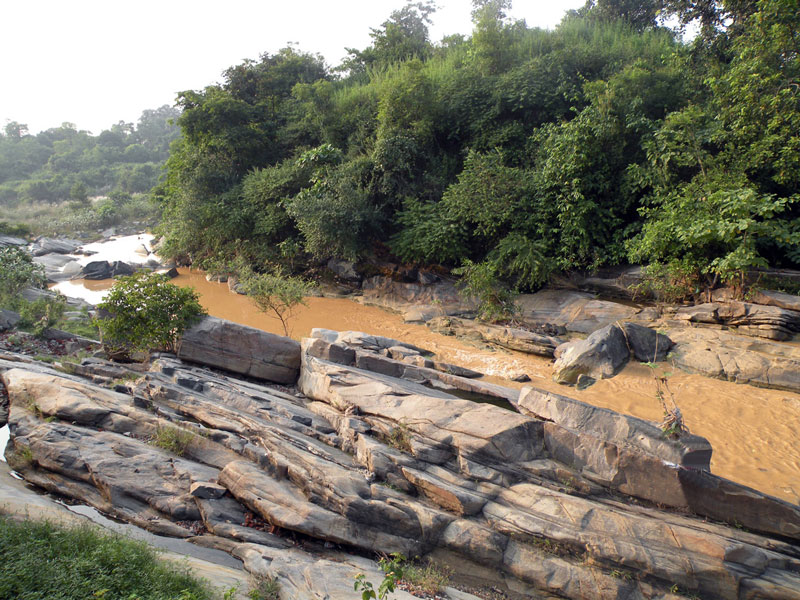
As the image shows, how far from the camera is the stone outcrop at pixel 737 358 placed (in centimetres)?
917

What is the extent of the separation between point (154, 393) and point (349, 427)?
3428mm

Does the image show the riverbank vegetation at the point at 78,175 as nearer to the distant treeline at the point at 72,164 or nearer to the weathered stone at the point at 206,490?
the distant treeline at the point at 72,164

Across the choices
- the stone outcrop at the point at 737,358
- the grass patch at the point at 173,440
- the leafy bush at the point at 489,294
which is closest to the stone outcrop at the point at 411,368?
the grass patch at the point at 173,440

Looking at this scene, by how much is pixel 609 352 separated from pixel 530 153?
29.1ft

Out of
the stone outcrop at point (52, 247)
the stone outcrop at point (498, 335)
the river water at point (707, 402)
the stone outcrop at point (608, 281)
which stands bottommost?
the river water at point (707, 402)

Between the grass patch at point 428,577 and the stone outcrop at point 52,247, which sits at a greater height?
the stone outcrop at point 52,247

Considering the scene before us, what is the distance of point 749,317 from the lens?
10.7 m

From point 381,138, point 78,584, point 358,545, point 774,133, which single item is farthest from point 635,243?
point 78,584

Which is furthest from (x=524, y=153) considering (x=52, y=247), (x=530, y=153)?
(x=52, y=247)

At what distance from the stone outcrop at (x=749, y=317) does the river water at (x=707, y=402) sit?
1.89 metres

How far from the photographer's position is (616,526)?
199 inches

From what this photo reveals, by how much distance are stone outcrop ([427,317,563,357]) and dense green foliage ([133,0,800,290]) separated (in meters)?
2.00

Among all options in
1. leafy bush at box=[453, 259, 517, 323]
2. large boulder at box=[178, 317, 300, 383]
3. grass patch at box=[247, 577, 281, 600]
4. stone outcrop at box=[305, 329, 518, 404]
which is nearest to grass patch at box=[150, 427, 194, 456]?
grass patch at box=[247, 577, 281, 600]

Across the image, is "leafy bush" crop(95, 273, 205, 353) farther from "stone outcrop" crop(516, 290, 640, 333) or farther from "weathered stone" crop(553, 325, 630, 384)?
"stone outcrop" crop(516, 290, 640, 333)
